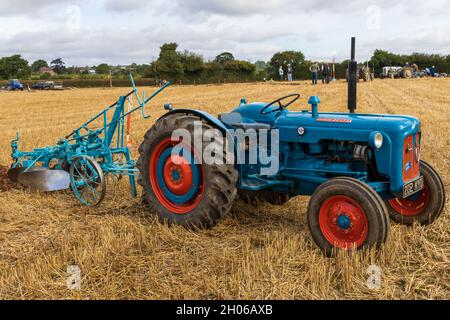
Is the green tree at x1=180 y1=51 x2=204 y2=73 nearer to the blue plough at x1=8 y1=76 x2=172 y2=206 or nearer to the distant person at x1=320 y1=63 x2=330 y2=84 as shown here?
the distant person at x1=320 y1=63 x2=330 y2=84

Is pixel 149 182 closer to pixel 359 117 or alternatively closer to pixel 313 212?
pixel 313 212

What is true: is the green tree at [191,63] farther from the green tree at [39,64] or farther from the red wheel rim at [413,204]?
the green tree at [39,64]

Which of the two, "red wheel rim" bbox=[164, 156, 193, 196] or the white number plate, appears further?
"red wheel rim" bbox=[164, 156, 193, 196]

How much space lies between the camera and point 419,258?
3879 mm

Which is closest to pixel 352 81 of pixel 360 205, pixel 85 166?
pixel 360 205

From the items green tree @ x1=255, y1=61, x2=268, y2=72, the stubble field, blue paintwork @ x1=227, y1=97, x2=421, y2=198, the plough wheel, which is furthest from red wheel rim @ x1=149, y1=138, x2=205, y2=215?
green tree @ x1=255, y1=61, x2=268, y2=72

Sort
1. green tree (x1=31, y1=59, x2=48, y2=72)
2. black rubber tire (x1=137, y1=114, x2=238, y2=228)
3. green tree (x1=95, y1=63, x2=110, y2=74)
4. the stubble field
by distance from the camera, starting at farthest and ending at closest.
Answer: green tree (x1=31, y1=59, x2=48, y2=72), green tree (x1=95, y1=63, x2=110, y2=74), black rubber tire (x1=137, y1=114, x2=238, y2=228), the stubble field

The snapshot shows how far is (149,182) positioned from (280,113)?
4.86 feet

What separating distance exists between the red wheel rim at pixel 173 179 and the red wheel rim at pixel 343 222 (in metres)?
1.21

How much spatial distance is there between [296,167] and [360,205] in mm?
987

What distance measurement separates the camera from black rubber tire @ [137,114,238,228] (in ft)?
14.5

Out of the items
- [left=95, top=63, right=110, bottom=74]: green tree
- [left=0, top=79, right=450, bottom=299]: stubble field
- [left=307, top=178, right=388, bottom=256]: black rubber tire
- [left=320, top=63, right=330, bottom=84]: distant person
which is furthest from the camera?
[left=95, top=63, right=110, bottom=74]: green tree

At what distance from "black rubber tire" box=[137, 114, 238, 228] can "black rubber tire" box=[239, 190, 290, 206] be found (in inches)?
26.6
